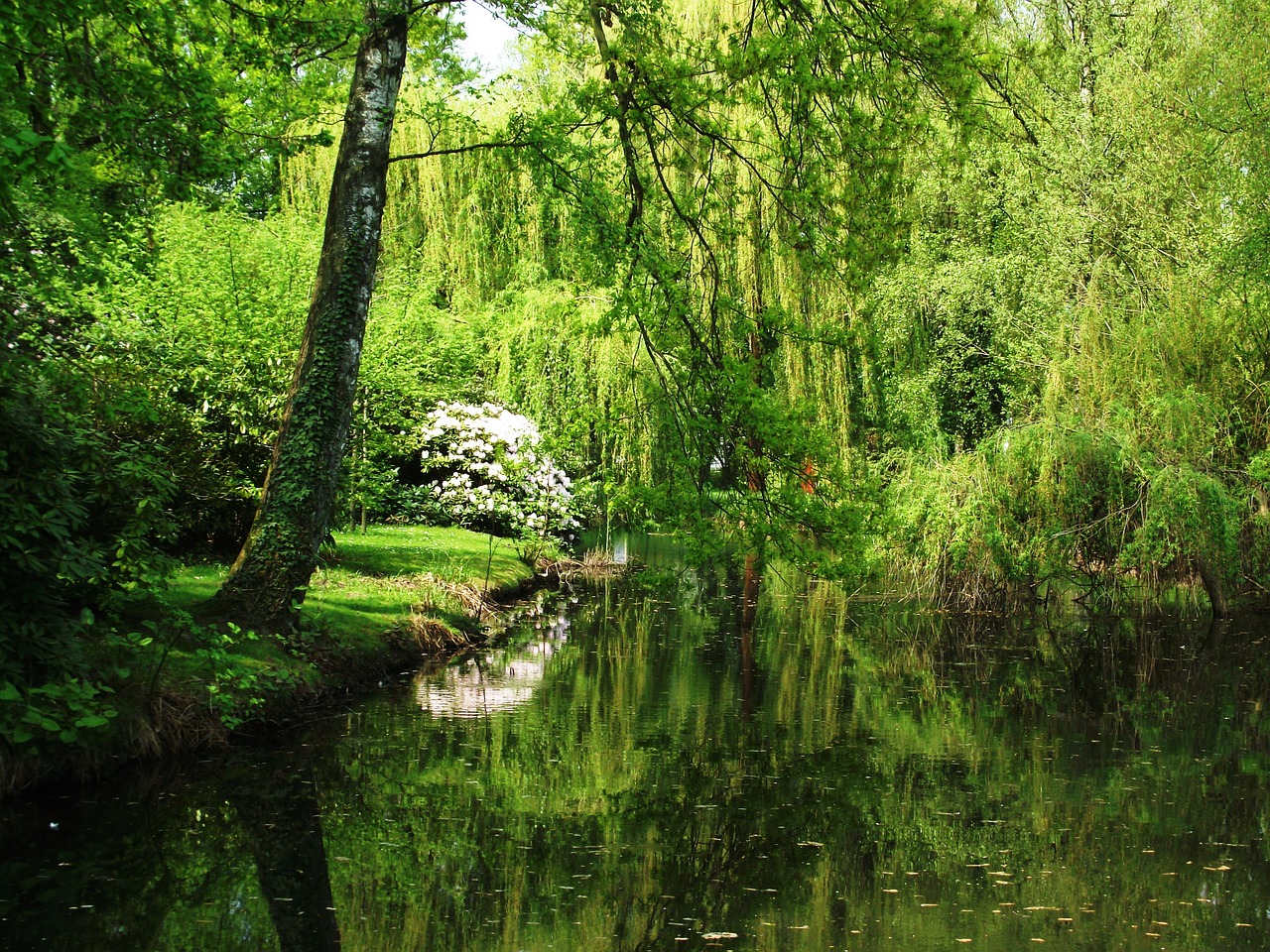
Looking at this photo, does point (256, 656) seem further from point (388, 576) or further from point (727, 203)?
point (727, 203)

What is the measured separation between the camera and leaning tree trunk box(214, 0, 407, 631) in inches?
404

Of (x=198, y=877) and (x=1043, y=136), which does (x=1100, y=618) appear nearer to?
(x=1043, y=136)

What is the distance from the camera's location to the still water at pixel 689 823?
20.2 ft

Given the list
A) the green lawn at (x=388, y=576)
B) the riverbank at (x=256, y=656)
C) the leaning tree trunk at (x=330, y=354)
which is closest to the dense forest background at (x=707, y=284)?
the leaning tree trunk at (x=330, y=354)

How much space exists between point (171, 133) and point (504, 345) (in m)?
11.6

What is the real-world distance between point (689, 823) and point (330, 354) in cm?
505

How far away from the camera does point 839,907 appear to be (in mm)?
6461

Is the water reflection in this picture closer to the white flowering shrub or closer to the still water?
the still water

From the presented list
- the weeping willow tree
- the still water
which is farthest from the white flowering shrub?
the weeping willow tree

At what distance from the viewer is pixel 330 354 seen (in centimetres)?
1038

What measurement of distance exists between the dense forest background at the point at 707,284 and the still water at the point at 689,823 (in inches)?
59.9

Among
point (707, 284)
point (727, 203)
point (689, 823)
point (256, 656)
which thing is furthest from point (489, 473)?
point (689, 823)

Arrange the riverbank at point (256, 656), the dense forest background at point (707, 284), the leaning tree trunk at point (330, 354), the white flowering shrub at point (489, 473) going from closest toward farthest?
the riverbank at point (256, 656) → the dense forest background at point (707, 284) → the leaning tree trunk at point (330, 354) → the white flowering shrub at point (489, 473)

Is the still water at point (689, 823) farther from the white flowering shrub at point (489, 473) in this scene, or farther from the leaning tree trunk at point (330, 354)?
the white flowering shrub at point (489, 473)
